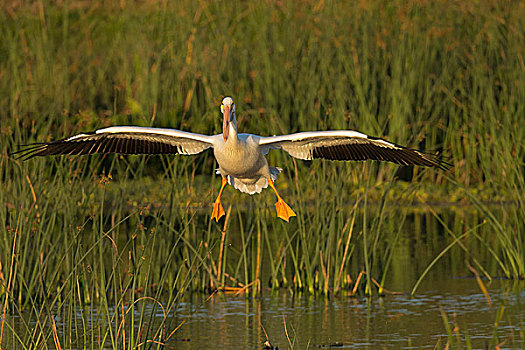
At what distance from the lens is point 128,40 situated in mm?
17156

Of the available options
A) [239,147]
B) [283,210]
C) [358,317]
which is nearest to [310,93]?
[283,210]

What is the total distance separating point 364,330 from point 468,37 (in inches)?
318

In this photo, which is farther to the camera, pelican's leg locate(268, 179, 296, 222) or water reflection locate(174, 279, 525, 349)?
pelican's leg locate(268, 179, 296, 222)

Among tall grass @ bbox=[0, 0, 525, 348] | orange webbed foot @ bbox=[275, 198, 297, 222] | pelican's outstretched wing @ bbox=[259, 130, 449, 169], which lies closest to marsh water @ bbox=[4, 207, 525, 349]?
tall grass @ bbox=[0, 0, 525, 348]

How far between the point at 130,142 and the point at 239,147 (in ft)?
4.37

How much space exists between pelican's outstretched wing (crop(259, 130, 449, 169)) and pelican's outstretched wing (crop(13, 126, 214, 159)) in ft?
2.12

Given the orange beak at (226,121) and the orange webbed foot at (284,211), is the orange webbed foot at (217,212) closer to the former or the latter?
the orange webbed foot at (284,211)

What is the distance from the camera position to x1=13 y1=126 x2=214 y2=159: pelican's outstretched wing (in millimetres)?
8125

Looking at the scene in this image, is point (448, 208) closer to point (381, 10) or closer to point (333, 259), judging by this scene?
point (381, 10)

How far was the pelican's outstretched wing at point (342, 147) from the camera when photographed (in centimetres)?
782

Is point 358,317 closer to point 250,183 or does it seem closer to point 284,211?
point 284,211

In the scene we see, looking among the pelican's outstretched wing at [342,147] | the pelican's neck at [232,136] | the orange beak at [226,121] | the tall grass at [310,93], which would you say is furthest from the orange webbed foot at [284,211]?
the tall grass at [310,93]

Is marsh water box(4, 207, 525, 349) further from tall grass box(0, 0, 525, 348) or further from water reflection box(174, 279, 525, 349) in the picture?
tall grass box(0, 0, 525, 348)

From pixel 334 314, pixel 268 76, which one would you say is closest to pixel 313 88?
pixel 268 76
